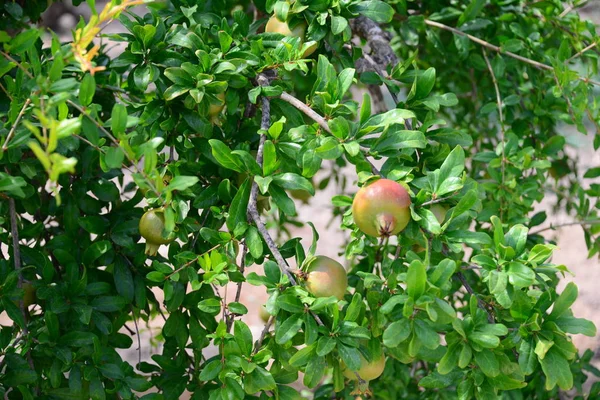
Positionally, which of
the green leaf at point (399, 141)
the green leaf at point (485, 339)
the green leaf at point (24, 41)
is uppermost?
the green leaf at point (24, 41)

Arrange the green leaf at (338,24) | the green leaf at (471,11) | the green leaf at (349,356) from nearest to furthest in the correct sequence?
the green leaf at (349,356), the green leaf at (338,24), the green leaf at (471,11)

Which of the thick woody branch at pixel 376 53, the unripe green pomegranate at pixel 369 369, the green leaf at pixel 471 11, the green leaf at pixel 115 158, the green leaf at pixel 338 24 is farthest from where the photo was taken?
the green leaf at pixel 471 11

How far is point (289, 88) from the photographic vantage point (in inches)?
42.1

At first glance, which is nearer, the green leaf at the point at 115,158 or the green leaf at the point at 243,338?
the green leaf at the point at 115,158

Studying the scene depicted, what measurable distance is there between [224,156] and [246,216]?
83 mm

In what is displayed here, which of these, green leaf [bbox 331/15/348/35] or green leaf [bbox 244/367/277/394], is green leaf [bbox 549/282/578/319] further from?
green leaf [bbox 331/15/348/35]

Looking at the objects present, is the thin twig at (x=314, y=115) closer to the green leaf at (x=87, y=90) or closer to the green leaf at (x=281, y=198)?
the green leaf at (x=281, y=198)

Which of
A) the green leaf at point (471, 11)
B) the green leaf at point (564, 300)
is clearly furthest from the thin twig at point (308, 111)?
the green leaf at point (471, 11)

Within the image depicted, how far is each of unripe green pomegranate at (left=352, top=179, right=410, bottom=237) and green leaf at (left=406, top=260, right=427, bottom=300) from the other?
0.07 meters

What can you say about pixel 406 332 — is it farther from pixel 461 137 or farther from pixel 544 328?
pixel 461 137

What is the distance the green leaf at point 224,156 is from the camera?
0.92m

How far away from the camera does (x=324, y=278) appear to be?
90 cm

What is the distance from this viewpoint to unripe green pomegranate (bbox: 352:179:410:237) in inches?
33.6

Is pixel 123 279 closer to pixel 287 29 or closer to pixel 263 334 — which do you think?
pixel 263 334
